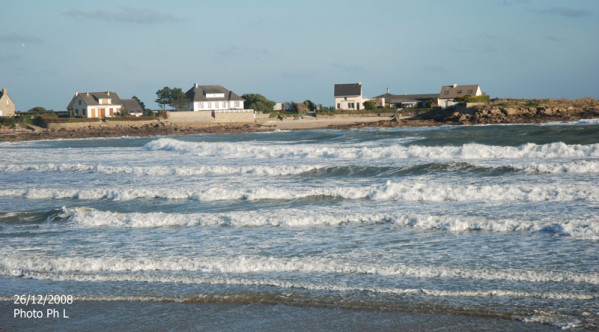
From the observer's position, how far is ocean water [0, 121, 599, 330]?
6348 mm

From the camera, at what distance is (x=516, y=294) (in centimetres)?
637

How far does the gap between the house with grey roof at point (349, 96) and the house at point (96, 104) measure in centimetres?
3215

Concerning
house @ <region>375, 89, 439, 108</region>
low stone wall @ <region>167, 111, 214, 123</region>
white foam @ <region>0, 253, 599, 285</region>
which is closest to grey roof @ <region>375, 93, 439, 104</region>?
house @ <region>375, 89, 439, 108</region>

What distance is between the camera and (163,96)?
296 ft

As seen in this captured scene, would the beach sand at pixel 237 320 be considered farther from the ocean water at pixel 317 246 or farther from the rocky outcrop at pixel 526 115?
the rocky outcrop at pixel 526 115

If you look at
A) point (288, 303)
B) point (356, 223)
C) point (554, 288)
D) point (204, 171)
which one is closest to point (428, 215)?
point (356, 223)

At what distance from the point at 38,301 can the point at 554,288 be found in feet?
21.2

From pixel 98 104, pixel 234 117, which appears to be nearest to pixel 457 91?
pixel 234 117

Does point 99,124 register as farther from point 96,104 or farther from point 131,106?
point 131,106

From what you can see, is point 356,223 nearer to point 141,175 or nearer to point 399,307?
point 399,307

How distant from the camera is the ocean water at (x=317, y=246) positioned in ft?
20.8

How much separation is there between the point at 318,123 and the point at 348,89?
79.3ft

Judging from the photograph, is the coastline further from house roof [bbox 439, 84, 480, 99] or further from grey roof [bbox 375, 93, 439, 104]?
grey roof [bbox 375, 93, 439, 104]

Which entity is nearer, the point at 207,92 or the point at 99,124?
the point at 99,124
